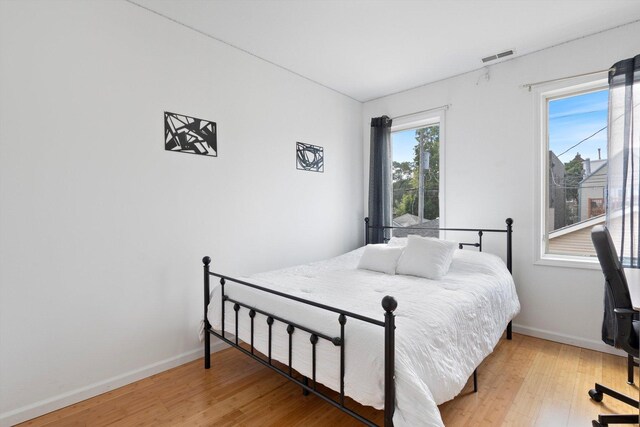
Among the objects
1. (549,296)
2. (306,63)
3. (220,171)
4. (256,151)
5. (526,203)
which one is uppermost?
(306,63)

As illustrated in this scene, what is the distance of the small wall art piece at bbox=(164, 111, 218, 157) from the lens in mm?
2391

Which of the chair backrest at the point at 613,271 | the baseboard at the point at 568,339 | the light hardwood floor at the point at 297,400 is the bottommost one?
the light hardwood floor at the point at 297,400

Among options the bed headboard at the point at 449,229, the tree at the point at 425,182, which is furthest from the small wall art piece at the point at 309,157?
the tree at the point at 425,182

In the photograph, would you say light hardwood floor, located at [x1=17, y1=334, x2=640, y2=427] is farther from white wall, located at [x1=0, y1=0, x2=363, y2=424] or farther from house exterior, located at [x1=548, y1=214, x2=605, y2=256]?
house exterior, located at [x1=548, y1=214, x2=605, y2=256]

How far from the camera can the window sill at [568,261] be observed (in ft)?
8.63

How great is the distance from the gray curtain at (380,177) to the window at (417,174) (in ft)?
0.51

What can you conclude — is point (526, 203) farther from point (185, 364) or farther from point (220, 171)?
point (185, 364)

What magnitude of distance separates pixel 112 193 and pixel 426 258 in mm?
2332

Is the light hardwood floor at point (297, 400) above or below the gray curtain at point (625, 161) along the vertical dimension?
below

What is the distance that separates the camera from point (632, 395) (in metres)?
1.96

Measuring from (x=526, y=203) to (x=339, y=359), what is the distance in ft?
8.03

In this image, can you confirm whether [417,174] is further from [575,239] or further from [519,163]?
[575,239]

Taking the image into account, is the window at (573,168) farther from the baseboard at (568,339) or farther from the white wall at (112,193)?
the white wall at (112,193)

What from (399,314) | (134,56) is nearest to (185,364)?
(399,314)
